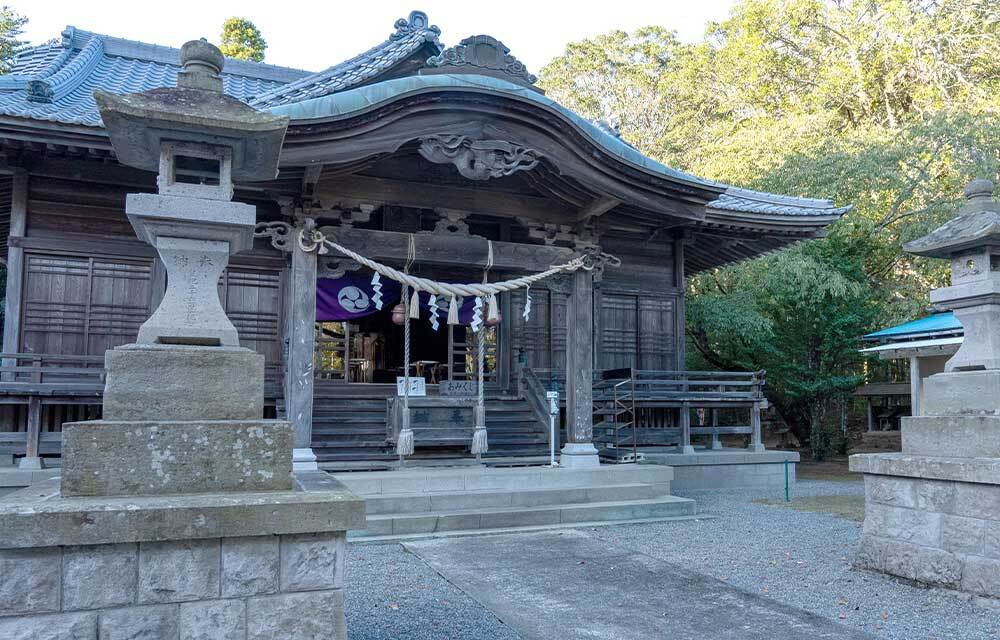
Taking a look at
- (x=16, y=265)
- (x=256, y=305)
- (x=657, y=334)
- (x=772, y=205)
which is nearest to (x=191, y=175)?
(x=256, y=305)

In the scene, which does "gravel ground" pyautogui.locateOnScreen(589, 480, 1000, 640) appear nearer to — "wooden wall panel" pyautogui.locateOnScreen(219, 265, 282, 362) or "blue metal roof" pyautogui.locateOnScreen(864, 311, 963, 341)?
"wooden wall panel" pyautogui.locateOnScreen(219, 265, 282, 362)

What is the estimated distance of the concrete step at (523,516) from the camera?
7.70 meters

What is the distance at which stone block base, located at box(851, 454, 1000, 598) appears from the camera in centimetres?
519

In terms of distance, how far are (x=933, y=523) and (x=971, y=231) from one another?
234cm

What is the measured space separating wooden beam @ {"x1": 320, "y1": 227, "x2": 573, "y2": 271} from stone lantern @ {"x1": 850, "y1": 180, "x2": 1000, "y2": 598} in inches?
184

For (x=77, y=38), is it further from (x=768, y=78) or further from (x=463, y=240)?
(x=768, y=78)

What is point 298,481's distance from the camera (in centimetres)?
392

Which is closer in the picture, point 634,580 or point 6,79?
point 634,580

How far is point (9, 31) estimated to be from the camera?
19625mm

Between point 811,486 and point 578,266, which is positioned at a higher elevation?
point 578,266

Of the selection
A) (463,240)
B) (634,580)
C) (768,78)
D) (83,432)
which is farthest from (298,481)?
(768,78)

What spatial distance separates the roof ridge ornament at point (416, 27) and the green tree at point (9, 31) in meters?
12.8

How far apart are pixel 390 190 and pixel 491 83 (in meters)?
1.89

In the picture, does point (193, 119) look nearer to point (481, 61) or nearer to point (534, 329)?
point (481, 61)
